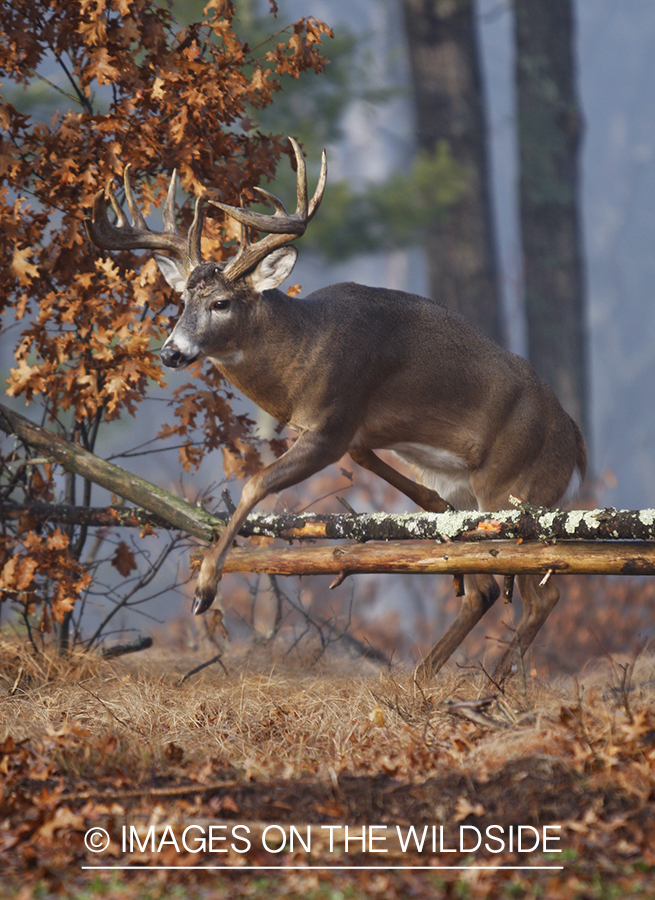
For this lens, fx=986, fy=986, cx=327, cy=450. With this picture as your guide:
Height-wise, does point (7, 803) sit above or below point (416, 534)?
below

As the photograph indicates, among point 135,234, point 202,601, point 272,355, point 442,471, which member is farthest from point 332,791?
point 135,234

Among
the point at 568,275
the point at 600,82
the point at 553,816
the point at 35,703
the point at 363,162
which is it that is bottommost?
the point at 553,816

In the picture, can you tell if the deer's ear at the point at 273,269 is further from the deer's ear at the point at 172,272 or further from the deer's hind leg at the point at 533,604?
the deer's hind leg at the point at 533,604

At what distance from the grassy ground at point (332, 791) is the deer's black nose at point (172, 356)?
1825 mm

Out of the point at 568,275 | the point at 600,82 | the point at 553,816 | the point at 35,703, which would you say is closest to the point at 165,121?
the point at 35,703

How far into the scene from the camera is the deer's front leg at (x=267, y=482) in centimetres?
524

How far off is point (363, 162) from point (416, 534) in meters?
47.2

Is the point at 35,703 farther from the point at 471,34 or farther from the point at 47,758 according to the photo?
the point at 471,34

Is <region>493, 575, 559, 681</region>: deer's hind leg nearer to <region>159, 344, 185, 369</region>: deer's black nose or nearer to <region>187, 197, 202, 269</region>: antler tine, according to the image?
<region>159, 344, 185, 369</region>: deer's black nose

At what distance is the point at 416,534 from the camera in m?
5.42

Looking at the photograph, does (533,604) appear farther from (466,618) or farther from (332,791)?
(332,791)

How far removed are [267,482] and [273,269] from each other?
1.24 m

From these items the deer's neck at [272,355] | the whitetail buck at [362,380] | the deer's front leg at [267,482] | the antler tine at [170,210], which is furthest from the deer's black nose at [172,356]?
the antler tine at [170,210]

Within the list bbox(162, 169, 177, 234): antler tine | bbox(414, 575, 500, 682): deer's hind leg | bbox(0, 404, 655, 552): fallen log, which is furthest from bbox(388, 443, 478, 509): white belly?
bbox(162, 169, 177, 234): antler tine
